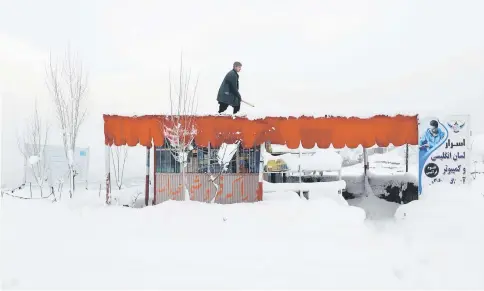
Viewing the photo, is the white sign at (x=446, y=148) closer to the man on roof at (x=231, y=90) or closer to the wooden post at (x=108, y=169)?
the man on roof at (x=231, y=90)

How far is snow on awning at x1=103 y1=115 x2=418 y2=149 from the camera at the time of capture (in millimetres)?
10336

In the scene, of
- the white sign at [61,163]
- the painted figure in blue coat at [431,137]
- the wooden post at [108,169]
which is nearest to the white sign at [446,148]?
the painted figure in blue coat at [431,137]

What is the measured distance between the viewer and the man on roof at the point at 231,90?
34.2 ft

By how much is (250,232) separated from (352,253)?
206 cm

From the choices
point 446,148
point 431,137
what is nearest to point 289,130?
point 431,137

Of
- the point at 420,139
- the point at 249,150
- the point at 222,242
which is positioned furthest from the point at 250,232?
the point at 420,139

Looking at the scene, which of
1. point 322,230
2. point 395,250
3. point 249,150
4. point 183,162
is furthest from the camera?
point 249,150

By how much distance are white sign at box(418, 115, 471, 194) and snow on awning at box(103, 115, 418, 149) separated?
1.58 feet

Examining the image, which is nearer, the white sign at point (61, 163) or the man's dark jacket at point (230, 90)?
the man's dark jacket at point (230, 90)

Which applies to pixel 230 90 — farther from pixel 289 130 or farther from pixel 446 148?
pixel 446 148

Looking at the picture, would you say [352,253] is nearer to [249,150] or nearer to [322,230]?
[322,230]

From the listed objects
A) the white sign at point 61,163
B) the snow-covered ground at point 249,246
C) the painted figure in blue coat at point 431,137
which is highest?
the painted figure in blue coat at point 431,137

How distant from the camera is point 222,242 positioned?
7316mm

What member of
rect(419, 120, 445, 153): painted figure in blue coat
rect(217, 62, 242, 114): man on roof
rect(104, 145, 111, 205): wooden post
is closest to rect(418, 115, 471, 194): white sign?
rect(419, 120, 445, 153): painted figure in blue coat
